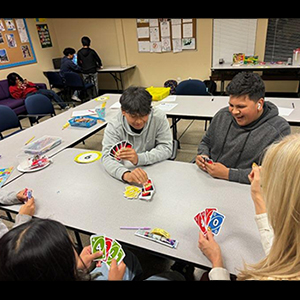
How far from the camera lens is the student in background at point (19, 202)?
1136 mm

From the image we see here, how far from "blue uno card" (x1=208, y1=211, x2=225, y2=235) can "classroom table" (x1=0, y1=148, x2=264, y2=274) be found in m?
0.02

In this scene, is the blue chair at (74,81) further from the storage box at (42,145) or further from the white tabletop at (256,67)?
the storage box at (42,145)

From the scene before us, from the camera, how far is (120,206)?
3.92ft

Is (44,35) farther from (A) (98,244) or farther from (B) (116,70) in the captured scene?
(A) (98,244)

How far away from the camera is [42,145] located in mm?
1873

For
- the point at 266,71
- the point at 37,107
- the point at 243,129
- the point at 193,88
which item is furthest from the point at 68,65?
the point at 243,129

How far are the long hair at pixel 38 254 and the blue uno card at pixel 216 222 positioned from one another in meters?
0.57

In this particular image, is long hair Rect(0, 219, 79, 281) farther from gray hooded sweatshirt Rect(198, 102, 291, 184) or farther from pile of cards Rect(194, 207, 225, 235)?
gray hooded sweatshirt Rect(198, 102, 291, 184)

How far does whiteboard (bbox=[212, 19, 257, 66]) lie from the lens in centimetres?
460

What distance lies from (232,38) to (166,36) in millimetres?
1418

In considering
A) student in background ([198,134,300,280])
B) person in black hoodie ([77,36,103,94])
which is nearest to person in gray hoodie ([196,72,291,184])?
student in background ([198,134,300,280])
